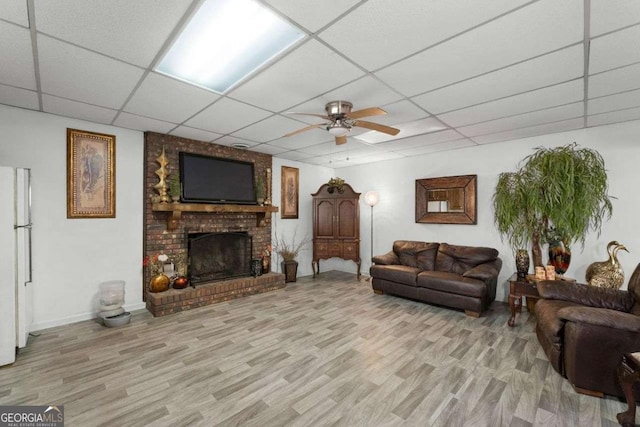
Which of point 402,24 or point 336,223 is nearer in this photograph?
point 402,24

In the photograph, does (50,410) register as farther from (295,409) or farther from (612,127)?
(612,127)

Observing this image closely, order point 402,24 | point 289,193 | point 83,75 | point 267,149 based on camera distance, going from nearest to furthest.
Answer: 1. point 402,24
2. point 83,75
3. point 267,149
4. point 289,193

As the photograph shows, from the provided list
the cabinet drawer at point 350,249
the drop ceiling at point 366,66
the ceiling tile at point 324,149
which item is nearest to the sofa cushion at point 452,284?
the cabinet drawer at point 350,249

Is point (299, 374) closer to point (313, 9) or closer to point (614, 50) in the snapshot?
point (313, 9)

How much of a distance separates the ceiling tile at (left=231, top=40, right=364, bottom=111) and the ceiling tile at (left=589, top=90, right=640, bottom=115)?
2603mm

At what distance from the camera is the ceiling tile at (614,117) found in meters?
3.11

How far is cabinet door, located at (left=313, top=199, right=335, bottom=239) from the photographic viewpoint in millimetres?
5934

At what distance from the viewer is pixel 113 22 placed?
5.64ft

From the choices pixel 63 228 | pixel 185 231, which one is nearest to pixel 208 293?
pixel 185 231

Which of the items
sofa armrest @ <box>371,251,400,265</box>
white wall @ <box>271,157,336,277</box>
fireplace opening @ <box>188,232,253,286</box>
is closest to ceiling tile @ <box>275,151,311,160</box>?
white wall @ <box>271,157,336,277</box>

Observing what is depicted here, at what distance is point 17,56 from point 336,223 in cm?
484

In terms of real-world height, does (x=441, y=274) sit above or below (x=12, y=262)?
below

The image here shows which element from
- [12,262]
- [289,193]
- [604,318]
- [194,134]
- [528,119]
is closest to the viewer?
[604,318]

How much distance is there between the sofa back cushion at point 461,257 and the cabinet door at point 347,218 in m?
1.69
